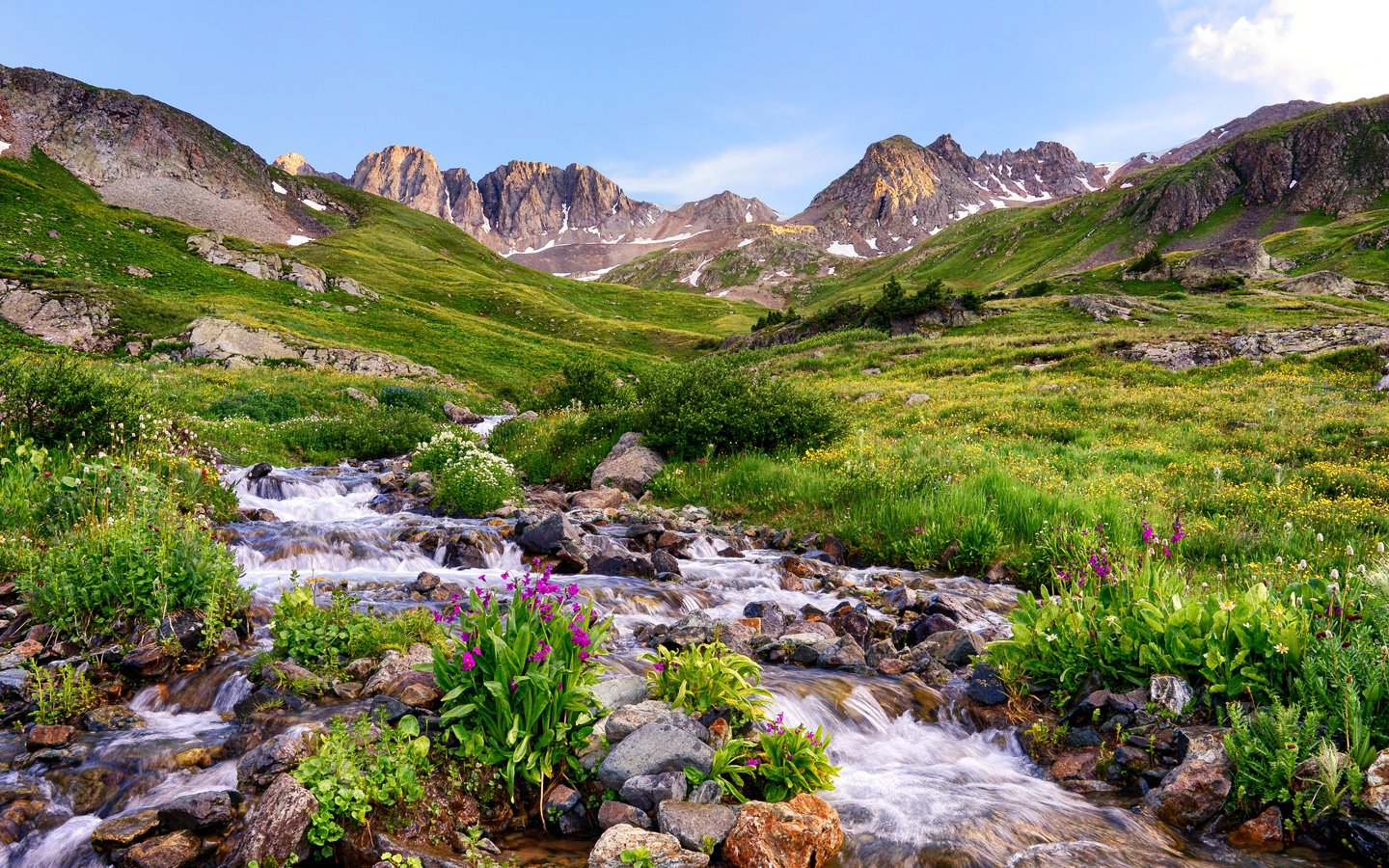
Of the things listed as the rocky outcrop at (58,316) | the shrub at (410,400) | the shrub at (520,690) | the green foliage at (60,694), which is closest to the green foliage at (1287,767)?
the shrub at (520,690)

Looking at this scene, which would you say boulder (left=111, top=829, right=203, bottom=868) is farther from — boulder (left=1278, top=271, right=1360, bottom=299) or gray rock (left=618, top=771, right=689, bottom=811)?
boulder (left=1278, top=271, right=1360, bottom=299)

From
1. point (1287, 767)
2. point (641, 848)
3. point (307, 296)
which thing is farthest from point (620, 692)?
point (307, 296)

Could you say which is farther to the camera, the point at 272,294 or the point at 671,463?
the point at 272,294

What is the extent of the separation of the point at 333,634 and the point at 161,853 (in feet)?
7.23

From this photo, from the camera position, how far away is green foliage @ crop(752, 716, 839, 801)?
14.8ft

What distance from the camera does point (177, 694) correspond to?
5.65 meters

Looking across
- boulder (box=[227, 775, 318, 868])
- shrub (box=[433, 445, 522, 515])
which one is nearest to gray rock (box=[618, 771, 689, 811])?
boulder (box=[227, 775, 318, 868])

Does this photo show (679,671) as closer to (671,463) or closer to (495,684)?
(495,684)

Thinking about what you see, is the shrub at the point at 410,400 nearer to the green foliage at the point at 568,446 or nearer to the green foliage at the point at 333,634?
the green foliage at the point at 568,446

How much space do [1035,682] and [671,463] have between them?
38.3 ft

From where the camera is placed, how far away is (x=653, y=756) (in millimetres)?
4449

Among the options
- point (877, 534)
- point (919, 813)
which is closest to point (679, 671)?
point (919, 813)

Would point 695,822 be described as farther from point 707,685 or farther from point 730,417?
point 730,417

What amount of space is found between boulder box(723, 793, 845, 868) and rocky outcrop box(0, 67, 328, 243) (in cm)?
15079
